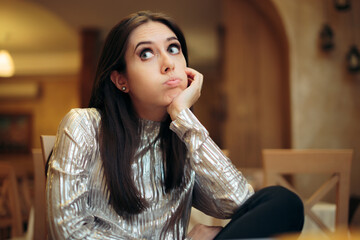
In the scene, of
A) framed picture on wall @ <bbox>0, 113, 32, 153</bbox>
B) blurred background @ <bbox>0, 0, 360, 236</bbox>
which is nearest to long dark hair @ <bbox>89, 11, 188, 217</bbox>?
blurred background @ <bbox>0, 0, 360, 236</bbox>

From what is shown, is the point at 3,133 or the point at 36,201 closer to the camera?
the point at 36,201

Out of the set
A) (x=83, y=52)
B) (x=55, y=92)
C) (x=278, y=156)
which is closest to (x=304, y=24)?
(x=278, y=156)

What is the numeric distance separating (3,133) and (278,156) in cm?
1075

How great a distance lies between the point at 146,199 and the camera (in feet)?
3.55

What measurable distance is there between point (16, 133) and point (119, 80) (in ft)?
35.0

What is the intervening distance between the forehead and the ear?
0.34 feet

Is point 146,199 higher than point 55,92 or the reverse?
higher

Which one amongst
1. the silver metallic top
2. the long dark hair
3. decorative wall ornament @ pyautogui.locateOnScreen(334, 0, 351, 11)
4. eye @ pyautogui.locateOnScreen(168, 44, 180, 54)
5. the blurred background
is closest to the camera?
the silver metallic top

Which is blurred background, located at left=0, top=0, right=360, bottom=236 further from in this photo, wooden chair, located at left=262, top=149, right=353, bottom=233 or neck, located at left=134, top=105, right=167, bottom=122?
neck, located at left=134, top=105, right=167, bottom=122

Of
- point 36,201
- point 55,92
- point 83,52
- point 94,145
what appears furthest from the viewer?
point 55,92

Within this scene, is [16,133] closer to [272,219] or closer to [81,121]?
[81,121]

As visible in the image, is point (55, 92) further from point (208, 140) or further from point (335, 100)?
point (208, 140)

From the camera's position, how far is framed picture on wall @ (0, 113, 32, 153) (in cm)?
1070

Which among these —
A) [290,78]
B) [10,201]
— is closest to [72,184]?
[10,201]
